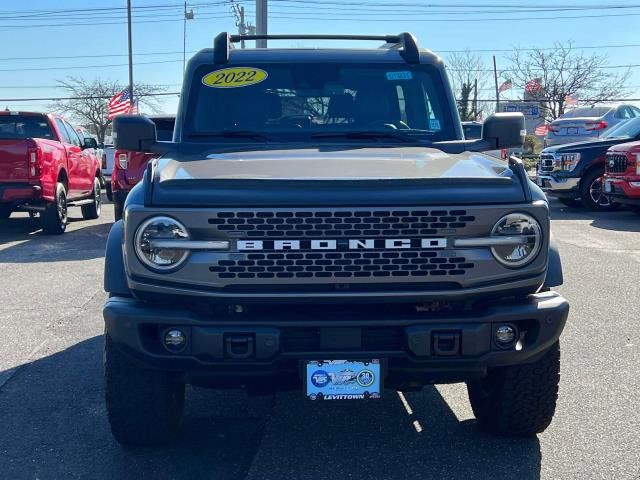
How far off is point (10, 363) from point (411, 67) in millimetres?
3254

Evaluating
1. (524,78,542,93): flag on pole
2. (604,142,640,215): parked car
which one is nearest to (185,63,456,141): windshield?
(604,142,640,215): parked car

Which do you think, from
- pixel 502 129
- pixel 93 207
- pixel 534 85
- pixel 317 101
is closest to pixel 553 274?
pixel 502 129

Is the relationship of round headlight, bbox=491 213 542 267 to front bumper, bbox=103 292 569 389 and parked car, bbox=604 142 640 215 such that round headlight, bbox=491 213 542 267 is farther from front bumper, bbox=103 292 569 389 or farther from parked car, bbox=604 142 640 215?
parked car, bbox=604 142 640 215

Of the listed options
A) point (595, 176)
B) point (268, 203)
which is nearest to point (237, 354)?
point (268, 203)

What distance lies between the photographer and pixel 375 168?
3576mm

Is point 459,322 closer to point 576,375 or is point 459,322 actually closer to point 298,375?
point 298,375

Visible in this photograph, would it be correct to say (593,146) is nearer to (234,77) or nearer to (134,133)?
(234,77)

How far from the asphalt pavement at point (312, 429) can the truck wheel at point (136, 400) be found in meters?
0.13

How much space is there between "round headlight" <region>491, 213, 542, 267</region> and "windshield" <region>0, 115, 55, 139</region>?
1035cm

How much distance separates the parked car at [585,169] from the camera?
47.2 ft

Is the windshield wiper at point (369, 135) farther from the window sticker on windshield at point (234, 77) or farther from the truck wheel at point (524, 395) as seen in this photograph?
the truck wheel at point (524, 395)

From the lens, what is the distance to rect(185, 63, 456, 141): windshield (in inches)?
180

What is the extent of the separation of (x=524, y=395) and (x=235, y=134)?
2097mm

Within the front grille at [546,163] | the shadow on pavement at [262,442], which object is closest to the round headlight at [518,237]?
the shadow on pavement at [262,442]
